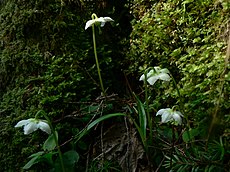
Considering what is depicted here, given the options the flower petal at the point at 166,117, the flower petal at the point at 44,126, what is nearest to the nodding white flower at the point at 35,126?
the flower petal at the point at 44,126

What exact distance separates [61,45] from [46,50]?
74 millimetres

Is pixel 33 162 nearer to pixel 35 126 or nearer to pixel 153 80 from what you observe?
pixel 35 126

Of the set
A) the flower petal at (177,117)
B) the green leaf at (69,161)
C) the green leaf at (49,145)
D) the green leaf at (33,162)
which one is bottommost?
the green leaf at (69,161)

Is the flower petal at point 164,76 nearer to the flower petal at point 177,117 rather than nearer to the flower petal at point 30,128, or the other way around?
the flower petal at point 177,117

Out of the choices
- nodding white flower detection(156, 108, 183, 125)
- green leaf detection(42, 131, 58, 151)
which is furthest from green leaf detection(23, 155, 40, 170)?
nodding white flower detection(156, 108, 183, 125)

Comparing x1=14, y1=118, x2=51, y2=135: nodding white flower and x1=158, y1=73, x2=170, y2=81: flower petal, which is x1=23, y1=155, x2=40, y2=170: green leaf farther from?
x1=158, y1=73, x2=170, y2=81: flower petal

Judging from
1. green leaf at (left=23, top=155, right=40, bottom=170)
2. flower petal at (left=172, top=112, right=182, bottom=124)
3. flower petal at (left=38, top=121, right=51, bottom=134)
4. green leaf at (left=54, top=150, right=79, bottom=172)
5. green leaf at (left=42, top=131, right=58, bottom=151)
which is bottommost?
green leaf at (left=54, top=150, right=79, bottom=172)

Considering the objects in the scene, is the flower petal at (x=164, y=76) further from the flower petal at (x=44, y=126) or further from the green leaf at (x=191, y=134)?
the flower petal at (x=44, y=126)

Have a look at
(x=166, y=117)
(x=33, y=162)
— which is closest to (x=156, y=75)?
(x=166, y=117)

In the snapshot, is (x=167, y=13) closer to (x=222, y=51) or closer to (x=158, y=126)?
(x=222, y=51)

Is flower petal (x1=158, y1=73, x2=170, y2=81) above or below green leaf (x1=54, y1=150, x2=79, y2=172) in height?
above

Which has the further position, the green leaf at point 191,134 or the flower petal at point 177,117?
the green leaf at point 191,134

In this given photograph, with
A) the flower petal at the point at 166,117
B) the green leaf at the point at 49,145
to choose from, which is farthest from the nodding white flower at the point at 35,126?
the flower petal at the point at 166,117

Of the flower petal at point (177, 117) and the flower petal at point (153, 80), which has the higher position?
the flower petal at point (153, 80)
